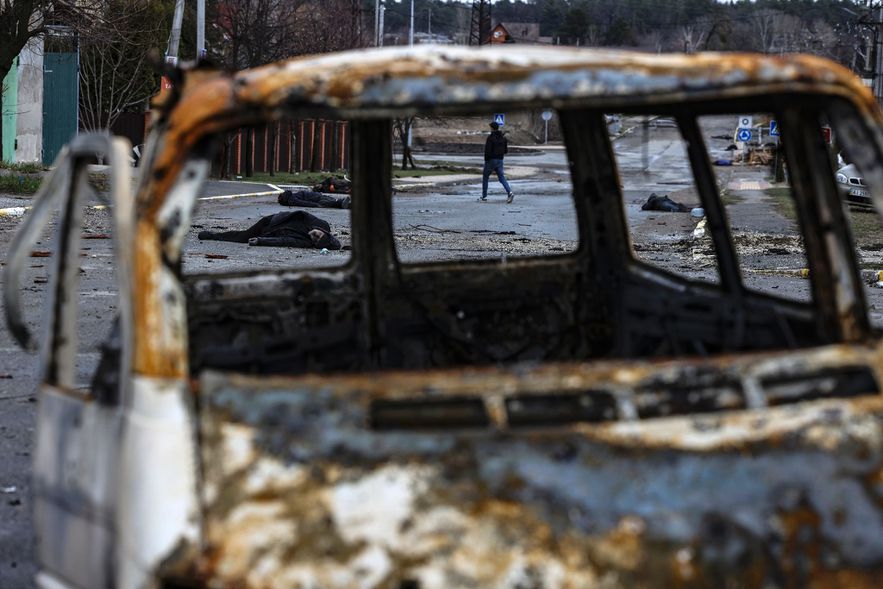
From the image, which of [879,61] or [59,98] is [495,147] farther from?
[879,61]

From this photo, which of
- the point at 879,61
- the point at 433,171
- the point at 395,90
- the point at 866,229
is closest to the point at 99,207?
the point at 866,229

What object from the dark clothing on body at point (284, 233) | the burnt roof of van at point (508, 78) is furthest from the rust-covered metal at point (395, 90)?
the dark clothing on body at point (284, 233)

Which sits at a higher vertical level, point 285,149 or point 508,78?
point 508,78

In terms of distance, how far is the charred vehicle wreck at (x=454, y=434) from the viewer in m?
2.91

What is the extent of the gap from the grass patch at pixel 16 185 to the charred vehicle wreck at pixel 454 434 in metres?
23.0

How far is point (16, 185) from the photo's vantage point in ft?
85.0

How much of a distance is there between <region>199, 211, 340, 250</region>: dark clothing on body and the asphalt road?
310 millimetres

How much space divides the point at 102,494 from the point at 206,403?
36 centimetres

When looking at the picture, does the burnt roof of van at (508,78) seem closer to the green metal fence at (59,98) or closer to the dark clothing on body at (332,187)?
the dark clothing on body at (332,187)

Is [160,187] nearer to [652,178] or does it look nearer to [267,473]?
[267,473]

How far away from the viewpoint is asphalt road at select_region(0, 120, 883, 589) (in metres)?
6.64

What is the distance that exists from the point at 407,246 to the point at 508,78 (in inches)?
601

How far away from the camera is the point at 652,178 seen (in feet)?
145

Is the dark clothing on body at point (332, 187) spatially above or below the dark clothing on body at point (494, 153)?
below
